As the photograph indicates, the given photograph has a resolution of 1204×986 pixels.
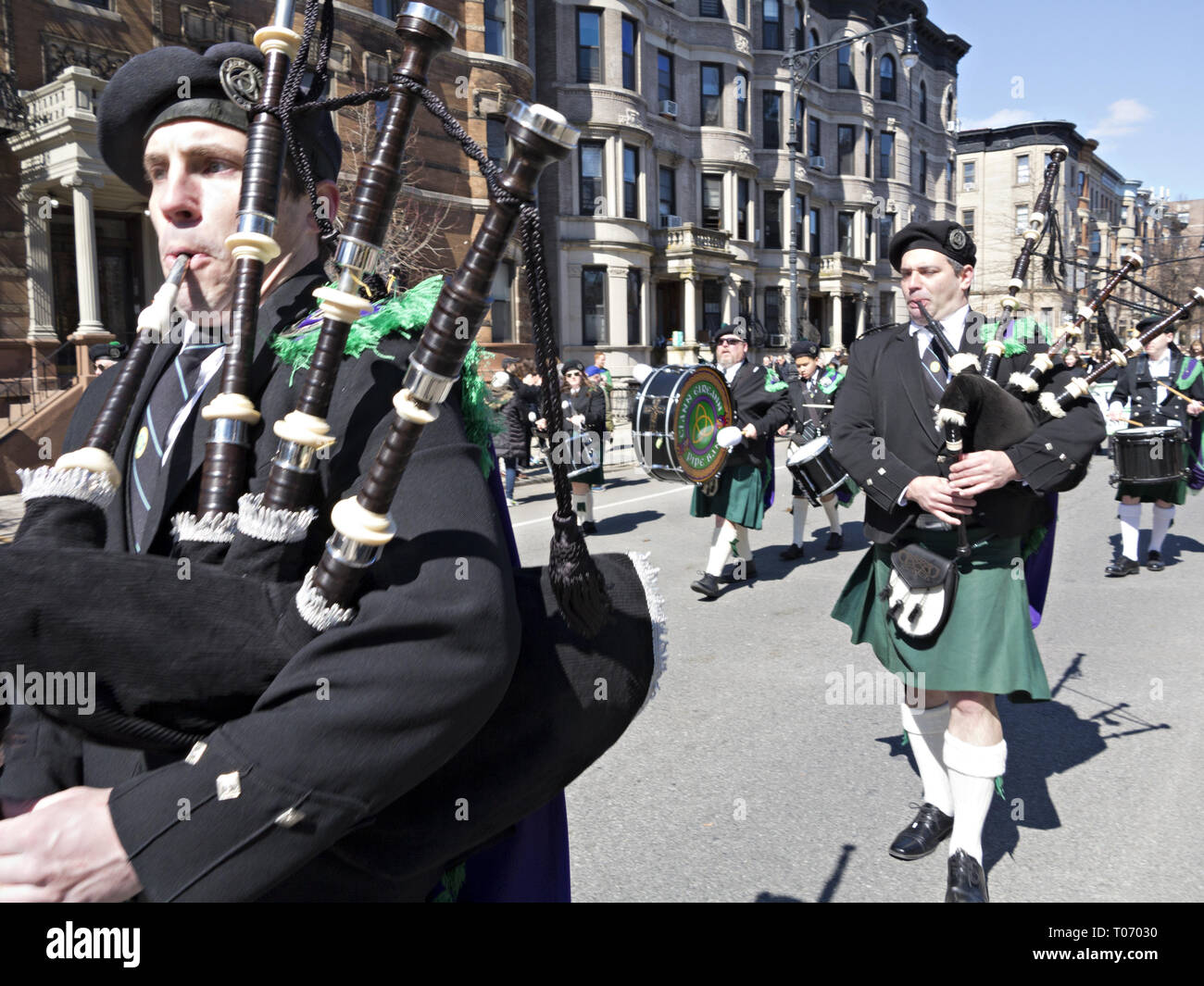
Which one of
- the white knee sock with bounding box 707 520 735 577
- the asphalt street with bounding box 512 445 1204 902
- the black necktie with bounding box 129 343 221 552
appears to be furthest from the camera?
the white knee sock with bounding box 707 520 735 577

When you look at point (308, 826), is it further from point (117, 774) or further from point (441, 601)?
point (117, 774)

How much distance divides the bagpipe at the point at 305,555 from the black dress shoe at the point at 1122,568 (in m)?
8.74

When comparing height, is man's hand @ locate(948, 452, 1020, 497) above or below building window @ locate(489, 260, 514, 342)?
below

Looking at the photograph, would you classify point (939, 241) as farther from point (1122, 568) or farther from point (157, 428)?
point (1122, 568)

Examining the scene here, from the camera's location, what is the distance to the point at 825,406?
10.8 m

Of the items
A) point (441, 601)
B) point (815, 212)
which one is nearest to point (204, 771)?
point (441, 601)

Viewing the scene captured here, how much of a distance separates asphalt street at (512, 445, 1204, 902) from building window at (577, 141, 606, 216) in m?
22.3

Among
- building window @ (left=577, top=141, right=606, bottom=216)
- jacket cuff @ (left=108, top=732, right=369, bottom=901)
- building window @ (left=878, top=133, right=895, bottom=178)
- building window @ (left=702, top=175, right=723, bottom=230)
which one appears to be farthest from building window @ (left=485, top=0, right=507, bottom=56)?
jacket cuff @ (left=108, top=732, right=369, bottom=901)

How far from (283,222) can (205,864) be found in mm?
983

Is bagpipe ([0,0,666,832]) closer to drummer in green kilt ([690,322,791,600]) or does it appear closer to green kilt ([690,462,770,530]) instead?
drummer in green kilt ([690,322,791,600])

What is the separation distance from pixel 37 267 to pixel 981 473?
17280 millimetres

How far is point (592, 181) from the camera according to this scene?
28.1 m

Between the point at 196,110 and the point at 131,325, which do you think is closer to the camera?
the point at 196,110

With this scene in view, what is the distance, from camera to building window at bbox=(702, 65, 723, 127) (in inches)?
1249
